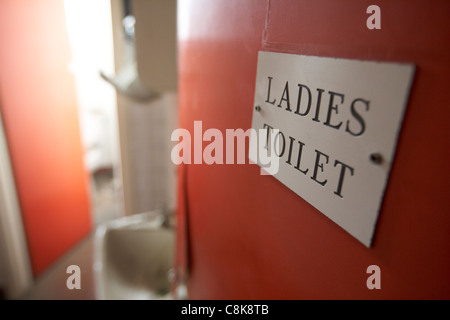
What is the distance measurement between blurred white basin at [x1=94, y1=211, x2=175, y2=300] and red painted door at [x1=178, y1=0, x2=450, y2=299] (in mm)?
689

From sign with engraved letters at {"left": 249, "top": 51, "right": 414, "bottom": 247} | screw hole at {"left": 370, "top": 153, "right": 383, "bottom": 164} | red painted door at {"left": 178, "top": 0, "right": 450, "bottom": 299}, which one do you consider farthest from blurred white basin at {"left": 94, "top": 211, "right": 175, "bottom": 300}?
screw hole at {"left": 370, "top": 153, "right": 383, "bottom": 164}

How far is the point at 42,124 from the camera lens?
1.99m

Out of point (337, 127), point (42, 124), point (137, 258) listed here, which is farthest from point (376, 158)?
point (42, 124)

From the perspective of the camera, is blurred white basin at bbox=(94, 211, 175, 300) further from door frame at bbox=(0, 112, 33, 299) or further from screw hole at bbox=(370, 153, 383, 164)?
screw hole at bbox=(370, 153, 383, 164)

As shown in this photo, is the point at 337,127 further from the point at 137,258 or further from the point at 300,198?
the point at 137,258

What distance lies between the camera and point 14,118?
5.79 feet

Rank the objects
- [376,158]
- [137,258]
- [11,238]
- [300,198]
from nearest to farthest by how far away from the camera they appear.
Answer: [376,158] → [300,198] → [137,258] → [11,238]

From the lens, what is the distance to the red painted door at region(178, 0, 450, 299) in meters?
0.28

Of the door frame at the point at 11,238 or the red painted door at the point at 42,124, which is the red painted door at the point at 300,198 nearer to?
the red painted door at the point at 42,124

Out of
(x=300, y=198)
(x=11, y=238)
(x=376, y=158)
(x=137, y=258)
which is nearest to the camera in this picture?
(x=376, y=158)

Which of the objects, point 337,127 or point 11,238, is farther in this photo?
point 11,238

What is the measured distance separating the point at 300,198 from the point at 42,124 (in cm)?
204

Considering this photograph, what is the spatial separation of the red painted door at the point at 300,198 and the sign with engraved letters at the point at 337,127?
12 mm
